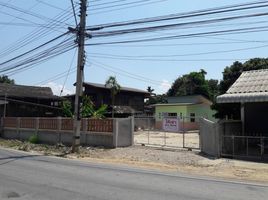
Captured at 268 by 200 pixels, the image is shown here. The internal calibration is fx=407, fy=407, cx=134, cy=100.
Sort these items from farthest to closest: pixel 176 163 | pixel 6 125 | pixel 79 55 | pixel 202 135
Answer: pixel 6 125
pixel 79 55
pixel 202 135
pixel 176 163

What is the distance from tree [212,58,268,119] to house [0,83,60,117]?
18606mm

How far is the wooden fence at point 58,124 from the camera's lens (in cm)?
2445

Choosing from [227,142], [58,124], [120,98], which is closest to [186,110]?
[120,98]

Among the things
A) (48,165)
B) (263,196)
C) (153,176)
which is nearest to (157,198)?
(263,196)

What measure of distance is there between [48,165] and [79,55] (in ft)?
26.9

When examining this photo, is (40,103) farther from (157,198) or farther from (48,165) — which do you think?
(157,198)

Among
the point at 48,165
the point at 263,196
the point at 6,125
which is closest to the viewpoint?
the point at 263,196

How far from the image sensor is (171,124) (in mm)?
23516

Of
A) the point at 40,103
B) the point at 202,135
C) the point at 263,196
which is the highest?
the point at 40,103

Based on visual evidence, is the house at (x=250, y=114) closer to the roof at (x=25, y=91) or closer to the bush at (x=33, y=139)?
the bush at (x=33, y=139)

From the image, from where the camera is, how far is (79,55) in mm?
22500

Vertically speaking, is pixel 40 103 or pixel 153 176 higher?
pixel 40 103

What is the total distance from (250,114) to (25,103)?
85.4 ft

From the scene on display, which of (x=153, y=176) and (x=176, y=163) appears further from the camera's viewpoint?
(x=176, y=163)
